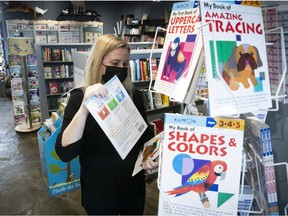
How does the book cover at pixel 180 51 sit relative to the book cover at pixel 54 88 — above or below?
above

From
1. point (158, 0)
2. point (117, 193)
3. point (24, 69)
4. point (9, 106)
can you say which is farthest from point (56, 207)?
point (158, 0)

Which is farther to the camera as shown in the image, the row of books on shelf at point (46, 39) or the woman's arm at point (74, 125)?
the row of books on shelf at point (46, 39)

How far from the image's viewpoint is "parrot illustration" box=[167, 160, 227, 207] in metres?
0.75

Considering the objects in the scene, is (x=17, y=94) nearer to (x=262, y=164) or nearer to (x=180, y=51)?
(x=180, y=51)

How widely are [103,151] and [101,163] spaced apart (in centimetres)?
7

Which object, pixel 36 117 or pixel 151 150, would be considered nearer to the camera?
pixel 151 150

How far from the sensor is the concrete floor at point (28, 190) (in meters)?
2.69

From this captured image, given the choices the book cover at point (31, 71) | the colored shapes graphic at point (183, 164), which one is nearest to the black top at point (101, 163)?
the colored shapes graphic at point (183, 164)

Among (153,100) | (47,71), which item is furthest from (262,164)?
(47,71)

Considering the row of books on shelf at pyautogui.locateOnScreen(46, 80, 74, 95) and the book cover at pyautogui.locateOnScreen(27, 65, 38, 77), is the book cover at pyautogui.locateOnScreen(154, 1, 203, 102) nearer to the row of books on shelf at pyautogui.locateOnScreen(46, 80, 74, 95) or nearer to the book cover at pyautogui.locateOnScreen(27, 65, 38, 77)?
the row of books on shelf at pyautogui.locateOnScreen(46, 80, 74, 95)

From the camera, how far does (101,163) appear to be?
51.7 inches

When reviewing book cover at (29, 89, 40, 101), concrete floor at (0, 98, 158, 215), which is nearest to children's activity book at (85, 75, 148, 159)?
concrete floor at (0, 98, 158, 215)

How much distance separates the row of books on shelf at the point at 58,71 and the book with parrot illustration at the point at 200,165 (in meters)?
4.74

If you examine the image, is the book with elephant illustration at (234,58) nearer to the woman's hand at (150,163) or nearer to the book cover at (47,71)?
the woman's hand at (150,163)
